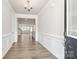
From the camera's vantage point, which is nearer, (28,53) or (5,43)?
(5,43)

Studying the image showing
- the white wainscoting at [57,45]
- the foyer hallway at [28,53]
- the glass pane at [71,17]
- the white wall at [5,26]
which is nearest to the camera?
the glass pane at [71,17]

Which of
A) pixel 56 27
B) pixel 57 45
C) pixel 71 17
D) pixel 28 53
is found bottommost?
pixel 28 53

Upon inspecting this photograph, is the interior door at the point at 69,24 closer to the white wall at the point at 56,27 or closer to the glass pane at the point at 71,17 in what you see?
the glass pane at the point at 71,17

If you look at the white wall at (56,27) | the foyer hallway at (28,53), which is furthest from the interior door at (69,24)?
the foyer hallway at (28,53)

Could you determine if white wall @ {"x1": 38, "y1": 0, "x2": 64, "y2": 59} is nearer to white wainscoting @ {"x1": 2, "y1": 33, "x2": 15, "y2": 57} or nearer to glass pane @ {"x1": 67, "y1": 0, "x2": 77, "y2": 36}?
glass pane @ {"x1": 67, "y1": 0, "x2": 77, "y2": 36}

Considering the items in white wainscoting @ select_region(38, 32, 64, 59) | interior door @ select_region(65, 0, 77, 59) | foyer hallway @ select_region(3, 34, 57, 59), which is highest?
interior door @ select_region(65, 0, 77, 59)

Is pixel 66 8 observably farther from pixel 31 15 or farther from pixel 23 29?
pixel 23 29

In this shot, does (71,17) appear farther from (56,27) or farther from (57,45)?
(57,45)

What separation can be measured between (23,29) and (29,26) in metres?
1.64

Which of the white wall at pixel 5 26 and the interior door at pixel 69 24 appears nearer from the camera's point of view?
the interior door at pixel 69 24

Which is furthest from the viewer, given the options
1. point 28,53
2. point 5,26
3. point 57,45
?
point 28,53

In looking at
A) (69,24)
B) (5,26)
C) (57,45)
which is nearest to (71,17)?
(69,24)

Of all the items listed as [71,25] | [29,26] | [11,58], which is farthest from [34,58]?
[29,26]

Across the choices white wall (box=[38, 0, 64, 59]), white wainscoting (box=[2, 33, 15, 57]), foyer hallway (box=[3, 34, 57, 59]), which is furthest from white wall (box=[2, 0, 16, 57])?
white wall (box=[38, 0, 64, 59])
